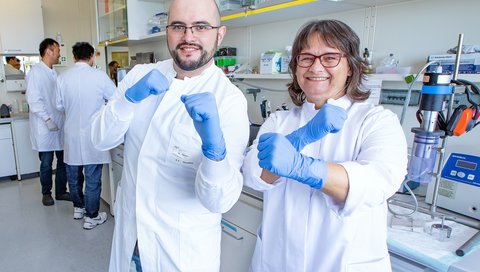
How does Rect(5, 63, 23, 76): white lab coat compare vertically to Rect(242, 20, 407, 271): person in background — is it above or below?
above

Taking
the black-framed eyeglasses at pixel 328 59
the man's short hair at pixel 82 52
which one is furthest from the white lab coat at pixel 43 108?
the black-framed eyeglasses at pixel 328 59

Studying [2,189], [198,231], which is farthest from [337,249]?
[2,189]

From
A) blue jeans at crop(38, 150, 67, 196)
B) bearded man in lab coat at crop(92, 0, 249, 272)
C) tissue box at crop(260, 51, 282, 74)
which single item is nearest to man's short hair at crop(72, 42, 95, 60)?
blue jeans at crop(38, 150, 67, 196)

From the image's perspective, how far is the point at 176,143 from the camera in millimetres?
1001

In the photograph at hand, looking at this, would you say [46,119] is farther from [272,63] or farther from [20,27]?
[272,63]

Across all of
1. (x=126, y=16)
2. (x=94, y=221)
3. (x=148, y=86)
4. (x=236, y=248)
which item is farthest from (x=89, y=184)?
(x=148, y=86)

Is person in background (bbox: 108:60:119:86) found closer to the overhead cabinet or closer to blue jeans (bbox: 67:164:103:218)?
the overhead cabinet

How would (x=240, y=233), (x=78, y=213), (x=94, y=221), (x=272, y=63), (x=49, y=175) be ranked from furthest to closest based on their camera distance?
(x=49, y=175) → (x=78, y=213) → (x=94, y=221) → (x=272, y=63) → (x=240, y=233)

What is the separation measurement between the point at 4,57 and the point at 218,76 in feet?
13.9

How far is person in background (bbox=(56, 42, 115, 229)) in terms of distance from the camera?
8.63 feet

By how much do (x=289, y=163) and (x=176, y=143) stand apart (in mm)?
438

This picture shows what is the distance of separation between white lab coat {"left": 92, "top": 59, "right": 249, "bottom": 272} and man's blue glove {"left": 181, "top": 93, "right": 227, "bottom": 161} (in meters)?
0.14

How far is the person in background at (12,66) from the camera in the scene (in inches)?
162

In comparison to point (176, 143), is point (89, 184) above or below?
below
